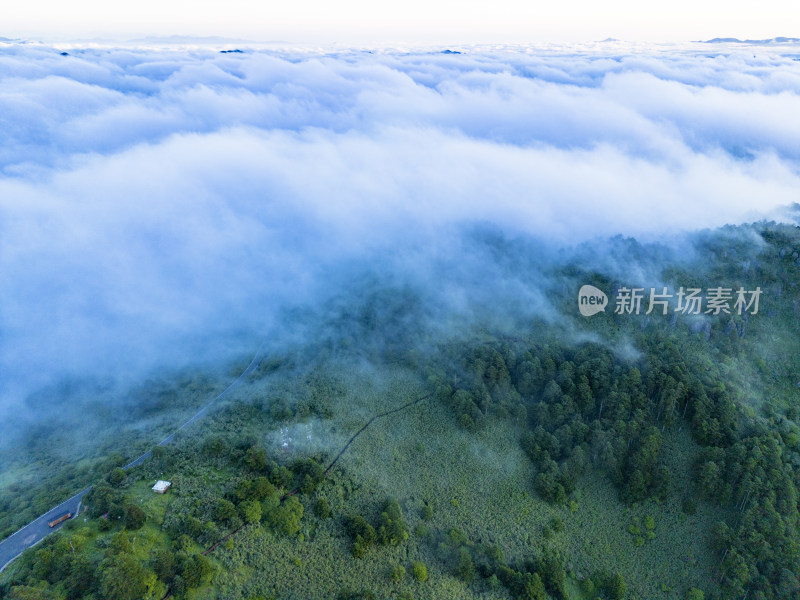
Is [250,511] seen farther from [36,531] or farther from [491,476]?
[491,476]

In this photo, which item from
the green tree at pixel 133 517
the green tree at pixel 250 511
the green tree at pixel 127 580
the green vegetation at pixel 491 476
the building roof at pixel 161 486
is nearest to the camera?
the green tree at pixel 127 580

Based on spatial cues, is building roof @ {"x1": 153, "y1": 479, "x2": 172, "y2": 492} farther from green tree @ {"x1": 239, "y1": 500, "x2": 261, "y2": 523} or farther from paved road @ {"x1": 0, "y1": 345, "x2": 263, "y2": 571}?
green tree @ {"x1": 239, "y1": 500, "x2": 261, "y2": 523}

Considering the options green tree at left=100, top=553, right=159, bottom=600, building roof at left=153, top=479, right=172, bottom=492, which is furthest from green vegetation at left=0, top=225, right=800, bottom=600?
building roof at left=153, top=479, right=172, bottom=492

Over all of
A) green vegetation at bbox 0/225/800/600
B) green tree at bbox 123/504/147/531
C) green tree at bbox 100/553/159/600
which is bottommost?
green vegetation at bbox 0/225/800/600

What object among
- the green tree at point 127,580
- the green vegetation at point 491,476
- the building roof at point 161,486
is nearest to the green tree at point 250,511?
the green vegetation at point 491,476

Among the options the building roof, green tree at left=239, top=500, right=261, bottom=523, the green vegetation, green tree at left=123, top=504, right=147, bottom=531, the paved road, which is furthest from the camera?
the building roof

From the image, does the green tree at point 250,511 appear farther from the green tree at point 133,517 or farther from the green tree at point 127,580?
the green tree at point 127,580

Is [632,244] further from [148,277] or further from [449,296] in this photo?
[148,277]

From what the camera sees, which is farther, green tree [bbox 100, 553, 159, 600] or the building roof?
the building roof

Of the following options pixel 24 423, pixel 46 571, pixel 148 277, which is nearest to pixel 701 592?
pixel 46 571
